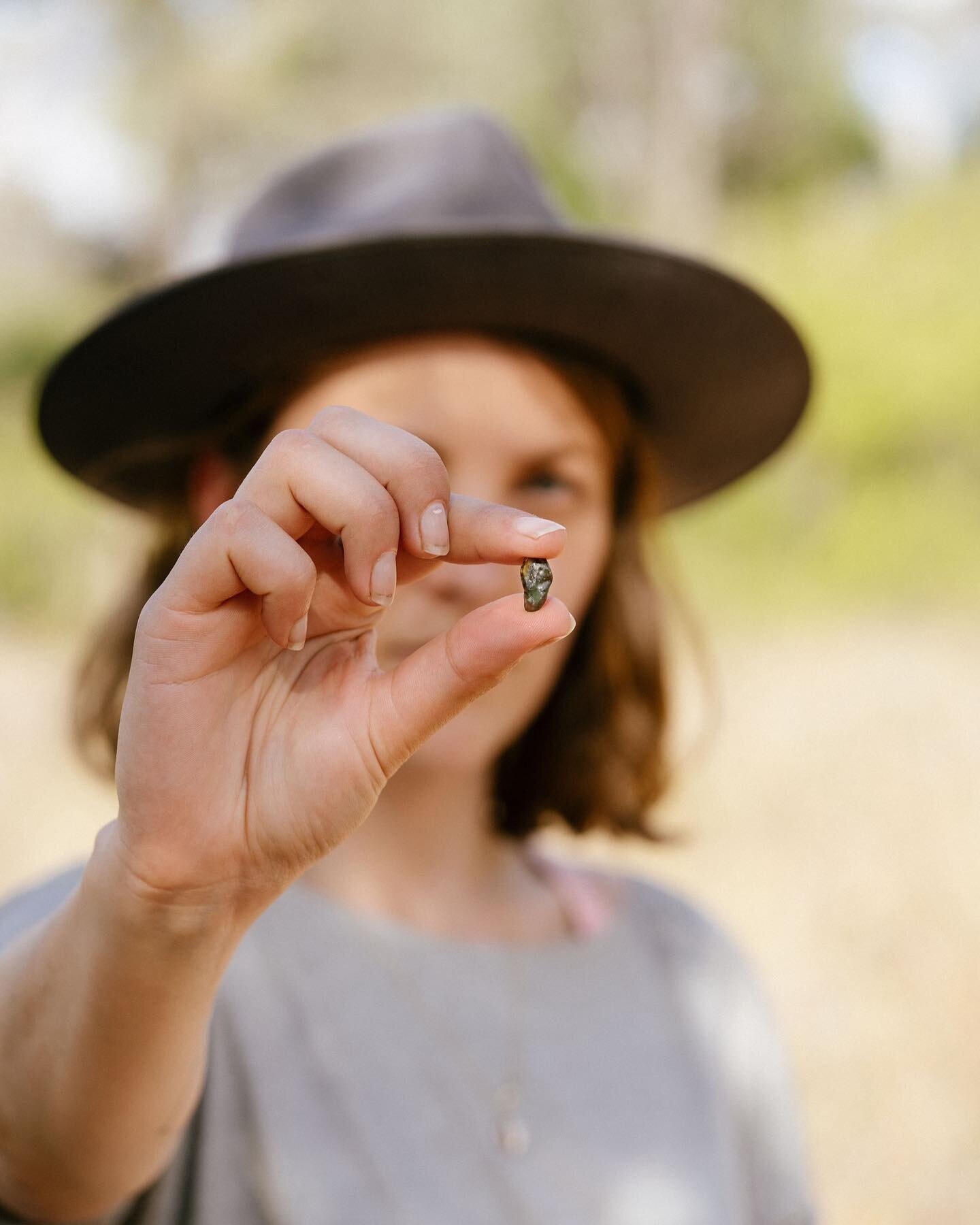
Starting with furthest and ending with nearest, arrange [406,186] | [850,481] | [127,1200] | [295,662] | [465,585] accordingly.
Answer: [850,481]
[406,186]
[465,585]
[127,1200]
[295,662]

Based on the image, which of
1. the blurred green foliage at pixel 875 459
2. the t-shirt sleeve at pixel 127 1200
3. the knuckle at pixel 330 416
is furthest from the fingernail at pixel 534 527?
the blurred green foliage at pixel 875 459

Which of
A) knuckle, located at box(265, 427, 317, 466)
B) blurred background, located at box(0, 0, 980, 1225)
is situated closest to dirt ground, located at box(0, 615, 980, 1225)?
blurred background, located at box(0, 0, 980, 1225)

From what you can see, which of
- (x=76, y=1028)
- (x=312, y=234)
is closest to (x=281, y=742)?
(x=76, y=1028)

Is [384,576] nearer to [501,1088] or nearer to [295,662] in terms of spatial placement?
[295,662]

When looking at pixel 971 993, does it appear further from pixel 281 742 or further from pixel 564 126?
pixel 564 126

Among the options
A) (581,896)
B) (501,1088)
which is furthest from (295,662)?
(581,896)

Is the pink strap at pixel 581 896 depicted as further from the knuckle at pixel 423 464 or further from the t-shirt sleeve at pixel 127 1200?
the knuckle at pixel 423 464
